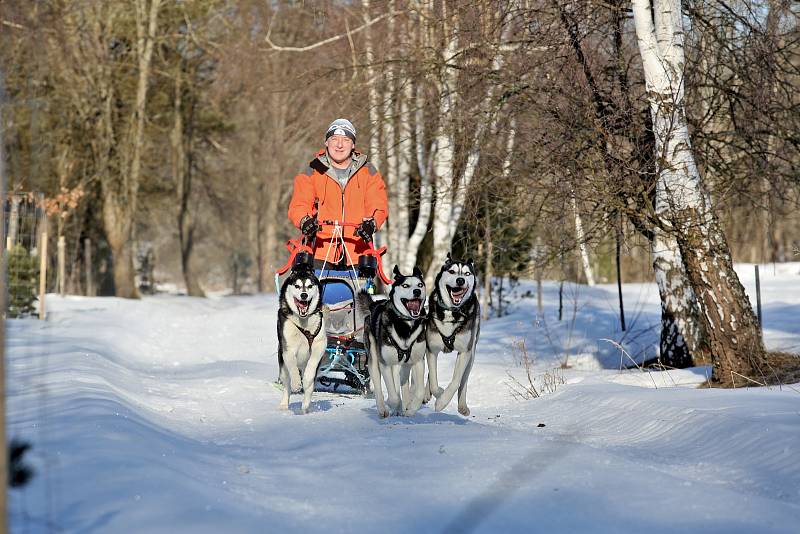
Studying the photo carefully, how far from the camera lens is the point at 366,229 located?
845cm

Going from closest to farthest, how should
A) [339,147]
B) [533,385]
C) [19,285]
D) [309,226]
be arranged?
[309,226] → [339,147] → [533,385] → [19,285]

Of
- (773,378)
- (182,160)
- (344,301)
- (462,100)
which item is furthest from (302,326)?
(182,160)

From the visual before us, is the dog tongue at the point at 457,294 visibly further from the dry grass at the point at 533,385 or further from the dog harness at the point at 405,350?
the dry grass at the point at 533,385

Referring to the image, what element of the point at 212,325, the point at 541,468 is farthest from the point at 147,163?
the point at 541,468

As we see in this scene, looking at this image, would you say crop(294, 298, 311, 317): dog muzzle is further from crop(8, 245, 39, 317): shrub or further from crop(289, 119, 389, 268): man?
crop(8, 245, 39, 317): shrub

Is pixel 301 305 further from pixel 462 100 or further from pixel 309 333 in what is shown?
pixel 462 100

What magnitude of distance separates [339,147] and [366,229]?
1.07m

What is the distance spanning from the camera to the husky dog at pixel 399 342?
23.6ft

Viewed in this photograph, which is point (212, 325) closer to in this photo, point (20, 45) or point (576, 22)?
point (20, 45)

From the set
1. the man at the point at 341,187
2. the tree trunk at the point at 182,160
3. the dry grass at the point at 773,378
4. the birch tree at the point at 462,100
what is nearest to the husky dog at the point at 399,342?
the man at the point at 341,187

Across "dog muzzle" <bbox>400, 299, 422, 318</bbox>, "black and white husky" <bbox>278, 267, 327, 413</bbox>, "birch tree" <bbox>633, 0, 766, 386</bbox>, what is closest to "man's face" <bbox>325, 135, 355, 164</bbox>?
"black and white husky" <bbox>278, 267, 327, 413</bbox>

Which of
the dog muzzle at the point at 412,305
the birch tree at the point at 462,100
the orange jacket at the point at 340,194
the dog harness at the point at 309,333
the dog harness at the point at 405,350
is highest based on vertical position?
the birch tree at the point at 462,100

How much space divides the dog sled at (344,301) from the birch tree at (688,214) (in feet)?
8.24

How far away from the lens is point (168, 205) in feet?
110
